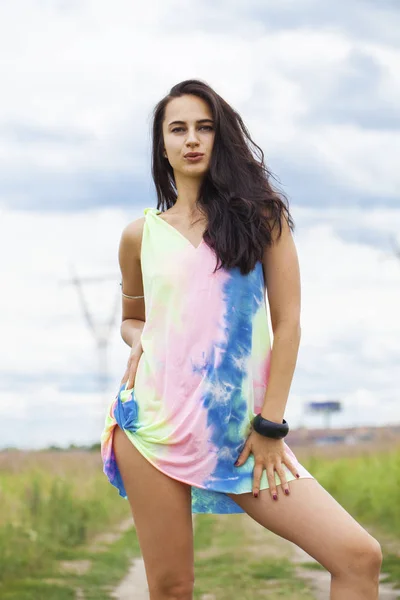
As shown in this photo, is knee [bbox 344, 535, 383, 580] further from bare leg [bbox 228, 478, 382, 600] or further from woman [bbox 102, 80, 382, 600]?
woman [bbox 102, 80, 382, 600]

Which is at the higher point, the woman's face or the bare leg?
the woman's face

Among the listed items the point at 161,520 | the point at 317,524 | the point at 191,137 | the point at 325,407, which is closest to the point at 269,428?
the point at 317,524

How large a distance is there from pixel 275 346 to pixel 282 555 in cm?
810

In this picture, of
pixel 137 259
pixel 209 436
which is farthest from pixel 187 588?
pixel 137 259

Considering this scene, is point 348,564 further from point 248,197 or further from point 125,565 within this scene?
point 125,565

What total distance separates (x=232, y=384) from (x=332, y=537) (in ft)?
2.06

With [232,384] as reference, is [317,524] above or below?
below

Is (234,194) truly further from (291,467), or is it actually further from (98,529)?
(98,529)

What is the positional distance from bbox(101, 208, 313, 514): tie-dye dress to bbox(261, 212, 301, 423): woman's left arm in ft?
0.16

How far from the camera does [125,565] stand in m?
11.1

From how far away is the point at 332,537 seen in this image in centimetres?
355

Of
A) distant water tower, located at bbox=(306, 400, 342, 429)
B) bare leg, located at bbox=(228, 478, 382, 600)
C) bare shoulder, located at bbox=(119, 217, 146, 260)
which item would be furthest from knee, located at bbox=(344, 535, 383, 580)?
distant water tower, located at bbox=(306, 400, 342, 429)

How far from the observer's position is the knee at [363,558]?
352cm

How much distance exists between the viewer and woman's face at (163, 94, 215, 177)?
4.09 m
